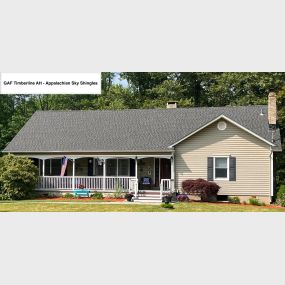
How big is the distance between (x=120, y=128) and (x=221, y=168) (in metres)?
8.58

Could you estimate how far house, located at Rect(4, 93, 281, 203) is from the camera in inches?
1121

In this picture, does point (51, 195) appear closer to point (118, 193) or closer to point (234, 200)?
point (118, 193)

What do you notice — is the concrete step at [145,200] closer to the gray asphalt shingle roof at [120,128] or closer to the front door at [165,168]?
the gray asphalt shingle roof at [120,128]

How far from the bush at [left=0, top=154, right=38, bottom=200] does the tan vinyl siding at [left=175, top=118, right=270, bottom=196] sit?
9.27 metres

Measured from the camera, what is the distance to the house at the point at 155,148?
28.5 m

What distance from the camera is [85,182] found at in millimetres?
31406

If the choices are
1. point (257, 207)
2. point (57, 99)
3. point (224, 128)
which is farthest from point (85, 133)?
point (57, 99)

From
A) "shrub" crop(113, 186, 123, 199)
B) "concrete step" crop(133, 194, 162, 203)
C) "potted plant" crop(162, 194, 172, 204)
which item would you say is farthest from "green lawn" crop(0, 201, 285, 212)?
"shrub" crop(113, 186, 123, 199)

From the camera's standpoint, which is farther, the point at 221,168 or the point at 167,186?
the point at 167,186

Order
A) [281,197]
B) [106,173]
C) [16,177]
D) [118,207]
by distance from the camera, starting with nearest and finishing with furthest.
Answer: [118,207] < [281,197] < [16,177] < [106,173]

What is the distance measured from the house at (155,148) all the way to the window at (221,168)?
0.06 meters

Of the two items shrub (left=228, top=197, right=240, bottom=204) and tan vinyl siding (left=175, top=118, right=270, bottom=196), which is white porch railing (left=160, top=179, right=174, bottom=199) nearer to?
tan vinyl siding (left=175, top=118, right=270, bottom=196)

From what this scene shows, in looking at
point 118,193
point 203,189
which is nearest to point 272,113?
point 203,189

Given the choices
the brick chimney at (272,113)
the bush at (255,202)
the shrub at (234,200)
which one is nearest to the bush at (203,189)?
the shrub at (234,200)
